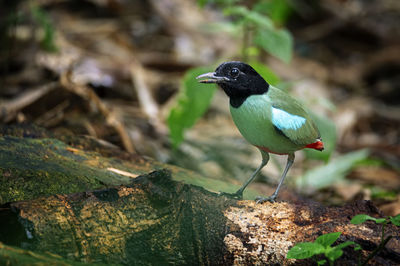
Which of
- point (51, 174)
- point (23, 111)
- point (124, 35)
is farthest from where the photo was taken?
point (124, 35)

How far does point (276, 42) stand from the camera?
458cm

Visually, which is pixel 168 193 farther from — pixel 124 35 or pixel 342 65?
pixel 342 65

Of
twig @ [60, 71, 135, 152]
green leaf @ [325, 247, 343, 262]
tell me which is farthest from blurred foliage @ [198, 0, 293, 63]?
green leaf @ [325, 247, 343, 262]

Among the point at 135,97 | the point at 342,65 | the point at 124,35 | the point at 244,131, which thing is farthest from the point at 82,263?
the point at 342,65

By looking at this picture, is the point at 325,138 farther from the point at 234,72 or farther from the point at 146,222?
the point at 146,222

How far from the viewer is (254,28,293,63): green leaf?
14.7ft

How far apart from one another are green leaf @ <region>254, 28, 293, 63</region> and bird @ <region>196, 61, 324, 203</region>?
1376 mm

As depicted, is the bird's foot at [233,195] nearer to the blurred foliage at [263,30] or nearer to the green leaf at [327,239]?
the green leaf at [327,239]

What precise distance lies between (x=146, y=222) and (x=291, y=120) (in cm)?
112

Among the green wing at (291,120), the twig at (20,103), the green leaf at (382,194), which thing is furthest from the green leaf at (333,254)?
the twig at (20,103)

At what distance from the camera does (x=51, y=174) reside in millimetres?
2668

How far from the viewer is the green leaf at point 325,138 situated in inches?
181

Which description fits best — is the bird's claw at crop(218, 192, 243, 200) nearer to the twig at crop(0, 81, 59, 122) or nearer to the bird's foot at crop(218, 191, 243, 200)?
A: the bird's foot at crop(218, 191, 243, 200)

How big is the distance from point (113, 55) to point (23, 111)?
297 cm
